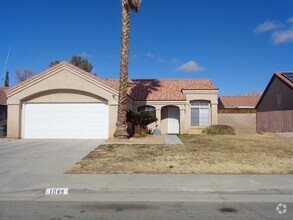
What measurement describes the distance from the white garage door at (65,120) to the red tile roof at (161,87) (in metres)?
5.22

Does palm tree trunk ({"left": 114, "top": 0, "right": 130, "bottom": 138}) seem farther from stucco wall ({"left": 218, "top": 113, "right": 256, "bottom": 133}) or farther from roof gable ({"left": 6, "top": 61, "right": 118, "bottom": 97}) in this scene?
stucco wall ({"left": 218, "top": 113, "right": 256, "bottom": 133})

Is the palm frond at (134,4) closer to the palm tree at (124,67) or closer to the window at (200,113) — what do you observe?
the palm tree at (124,67)

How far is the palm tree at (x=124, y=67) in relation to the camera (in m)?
19.4

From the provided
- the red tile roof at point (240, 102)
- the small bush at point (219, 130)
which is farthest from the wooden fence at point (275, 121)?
the red tile roof at point (240, 102)

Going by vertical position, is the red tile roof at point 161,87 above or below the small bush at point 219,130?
above

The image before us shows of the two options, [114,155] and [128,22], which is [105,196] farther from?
[128,22]

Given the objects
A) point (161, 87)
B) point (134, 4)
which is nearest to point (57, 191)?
point (134, 4)

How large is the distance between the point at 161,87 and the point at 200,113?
4222 millimetres

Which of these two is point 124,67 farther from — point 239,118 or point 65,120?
point 239,118

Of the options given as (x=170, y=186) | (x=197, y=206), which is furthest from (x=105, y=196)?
(x=197, y=206)

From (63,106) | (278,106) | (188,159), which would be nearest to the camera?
(188,159)

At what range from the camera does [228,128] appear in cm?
2464

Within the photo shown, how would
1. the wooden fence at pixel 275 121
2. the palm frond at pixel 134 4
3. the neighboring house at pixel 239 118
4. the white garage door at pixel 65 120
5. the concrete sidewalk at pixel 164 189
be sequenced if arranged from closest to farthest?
the concrete sidewalk at pixel 164 189, the palm frond at pixel 134 4, the white garage door at pixel 65 120, the wooden fence at pixel 275 121, the neighboring house at pixel 239 118

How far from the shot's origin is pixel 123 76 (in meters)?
19.7
